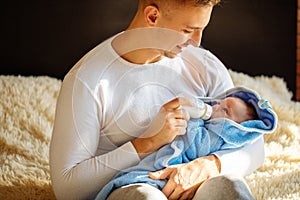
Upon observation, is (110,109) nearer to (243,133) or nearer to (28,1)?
(243,133)

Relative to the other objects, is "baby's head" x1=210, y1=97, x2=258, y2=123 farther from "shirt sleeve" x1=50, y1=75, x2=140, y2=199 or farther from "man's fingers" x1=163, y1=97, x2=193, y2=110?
"shirt sleeve" x1=50, y1=75, x2=140, y2=199

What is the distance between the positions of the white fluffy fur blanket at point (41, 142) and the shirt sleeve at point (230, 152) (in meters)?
0.09

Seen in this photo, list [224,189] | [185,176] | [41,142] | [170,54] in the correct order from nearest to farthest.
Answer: [224,189], [185,176], [170,54], [41,142]

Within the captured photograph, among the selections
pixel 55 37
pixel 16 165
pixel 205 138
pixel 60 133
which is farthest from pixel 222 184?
pixel 55 37

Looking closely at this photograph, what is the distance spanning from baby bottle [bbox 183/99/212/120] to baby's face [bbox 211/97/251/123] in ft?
0.08

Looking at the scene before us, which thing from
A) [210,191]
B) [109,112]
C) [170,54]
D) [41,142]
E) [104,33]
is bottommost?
[41,142]

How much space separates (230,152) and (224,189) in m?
0.23

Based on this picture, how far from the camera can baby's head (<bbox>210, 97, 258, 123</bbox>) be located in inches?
64.6

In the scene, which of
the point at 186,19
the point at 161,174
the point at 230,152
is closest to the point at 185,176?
the point at 161,174

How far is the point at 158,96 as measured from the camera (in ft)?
5.42

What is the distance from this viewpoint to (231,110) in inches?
64.7

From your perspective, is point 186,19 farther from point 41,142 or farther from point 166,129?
point 41,142

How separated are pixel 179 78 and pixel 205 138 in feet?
0.63

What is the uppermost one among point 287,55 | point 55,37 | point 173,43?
point 173,43
